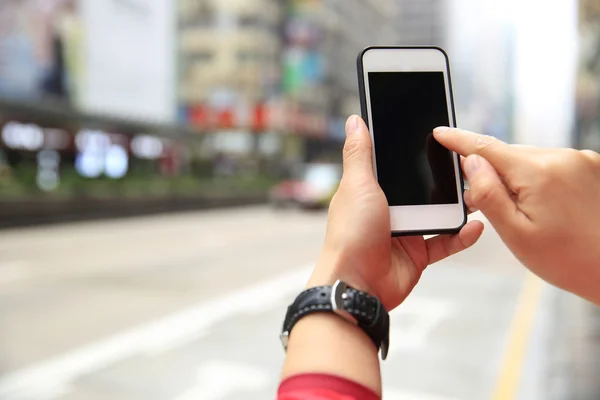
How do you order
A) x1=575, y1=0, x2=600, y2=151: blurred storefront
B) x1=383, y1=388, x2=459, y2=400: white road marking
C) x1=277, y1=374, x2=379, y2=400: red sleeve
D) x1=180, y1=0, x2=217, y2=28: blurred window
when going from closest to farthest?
x1=277, y1=374, x2=379, y2=400: red sleeve → x1=383, y1=388, x2=459, y2=400: white road marking → x1=575, y1=0, x2=600, y2=151: blurred storefront → x1=180, y1=0, x2=217, y2=28: blurred window

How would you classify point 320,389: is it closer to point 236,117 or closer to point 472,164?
point 472,164

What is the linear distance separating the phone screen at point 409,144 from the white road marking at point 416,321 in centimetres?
375

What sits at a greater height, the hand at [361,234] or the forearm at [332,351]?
the hand at [361,234]

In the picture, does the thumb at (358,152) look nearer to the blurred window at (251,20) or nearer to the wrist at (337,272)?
the wrist at (337,272)

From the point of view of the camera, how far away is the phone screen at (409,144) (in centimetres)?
113

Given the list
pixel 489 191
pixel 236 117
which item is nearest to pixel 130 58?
pixel 236 117

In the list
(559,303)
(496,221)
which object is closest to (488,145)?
(496,221)

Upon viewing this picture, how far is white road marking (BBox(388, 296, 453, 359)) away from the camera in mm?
5035

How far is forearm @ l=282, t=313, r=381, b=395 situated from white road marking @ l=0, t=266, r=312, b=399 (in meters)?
3.48

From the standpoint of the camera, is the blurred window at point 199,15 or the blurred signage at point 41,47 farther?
the blurred window at point 199,15

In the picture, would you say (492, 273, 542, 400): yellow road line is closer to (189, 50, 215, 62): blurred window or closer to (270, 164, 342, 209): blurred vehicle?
(270, 164, 342, 209): blurred vehicle

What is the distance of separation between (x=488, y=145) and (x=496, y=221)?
0.41 feet

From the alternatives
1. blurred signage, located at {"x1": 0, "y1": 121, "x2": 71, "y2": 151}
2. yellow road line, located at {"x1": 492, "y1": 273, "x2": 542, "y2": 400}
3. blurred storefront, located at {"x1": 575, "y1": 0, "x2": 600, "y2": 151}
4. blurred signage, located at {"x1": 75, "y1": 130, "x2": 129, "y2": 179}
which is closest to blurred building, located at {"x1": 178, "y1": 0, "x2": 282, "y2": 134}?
blurred signage, located at {"x1": 75, "y1": 130, "x2": 129, "y2": 179}

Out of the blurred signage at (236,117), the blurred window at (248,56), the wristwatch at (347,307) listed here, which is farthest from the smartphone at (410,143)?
the blurred window at (248,56)
